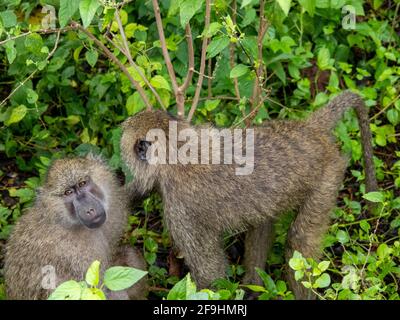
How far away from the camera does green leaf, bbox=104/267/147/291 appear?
112 inches

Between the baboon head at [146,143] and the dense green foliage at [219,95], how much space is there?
21cm

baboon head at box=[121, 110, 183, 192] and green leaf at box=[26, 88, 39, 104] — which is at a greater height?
green leaf at box=[26, 88, 39, 104]

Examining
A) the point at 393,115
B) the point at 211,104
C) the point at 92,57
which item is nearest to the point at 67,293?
the point at 92,57

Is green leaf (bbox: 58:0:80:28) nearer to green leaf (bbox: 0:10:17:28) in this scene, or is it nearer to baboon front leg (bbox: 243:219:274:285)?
green leaf (bbox: 0:10:17:28)

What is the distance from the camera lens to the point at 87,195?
4.15 metres

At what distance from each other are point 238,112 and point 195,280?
1442 millimetres

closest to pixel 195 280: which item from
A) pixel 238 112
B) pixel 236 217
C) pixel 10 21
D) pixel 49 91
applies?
pixel 236 217

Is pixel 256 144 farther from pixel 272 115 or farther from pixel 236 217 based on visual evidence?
pixel 272 115

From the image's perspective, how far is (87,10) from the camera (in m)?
3.43

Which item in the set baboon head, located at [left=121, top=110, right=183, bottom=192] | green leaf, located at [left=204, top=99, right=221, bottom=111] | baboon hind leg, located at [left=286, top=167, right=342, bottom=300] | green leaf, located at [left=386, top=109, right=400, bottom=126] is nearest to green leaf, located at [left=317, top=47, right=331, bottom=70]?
green leaf, located at [left=386, top=109, right=400, bottom=126]

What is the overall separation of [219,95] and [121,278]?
2.78 m

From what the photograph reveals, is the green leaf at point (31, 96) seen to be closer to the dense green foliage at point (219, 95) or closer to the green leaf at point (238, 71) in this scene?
the dense green foliage at point (219, 95)

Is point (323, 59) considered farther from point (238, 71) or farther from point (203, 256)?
point (203, 256)

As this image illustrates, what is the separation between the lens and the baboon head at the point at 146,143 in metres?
4.22
